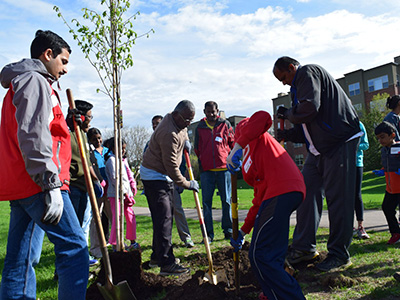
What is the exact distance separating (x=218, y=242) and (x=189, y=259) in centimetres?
111

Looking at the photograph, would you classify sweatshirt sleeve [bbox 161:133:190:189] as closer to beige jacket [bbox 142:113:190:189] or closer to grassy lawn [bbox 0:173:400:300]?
beige jacket [bbox 142:113:190:189]

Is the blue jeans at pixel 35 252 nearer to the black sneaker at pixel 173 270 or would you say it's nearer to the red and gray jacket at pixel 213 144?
the black sneaker at pixel 173 270

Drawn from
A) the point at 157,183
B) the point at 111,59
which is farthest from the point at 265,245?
the point at 111,59

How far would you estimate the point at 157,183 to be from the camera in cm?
433

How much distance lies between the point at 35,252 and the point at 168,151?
1965 millimetres

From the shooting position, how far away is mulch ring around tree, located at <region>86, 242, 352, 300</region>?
303 centimetres

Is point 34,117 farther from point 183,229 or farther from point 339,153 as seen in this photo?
point 183,229

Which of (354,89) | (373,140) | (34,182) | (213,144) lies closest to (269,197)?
(34,182)

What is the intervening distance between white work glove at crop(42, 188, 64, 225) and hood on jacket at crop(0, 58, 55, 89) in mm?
869

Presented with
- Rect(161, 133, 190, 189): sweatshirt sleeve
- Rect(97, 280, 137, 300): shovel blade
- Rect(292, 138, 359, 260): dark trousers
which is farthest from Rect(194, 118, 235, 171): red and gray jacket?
Rect(97, 280, 137, 300): shovel blade

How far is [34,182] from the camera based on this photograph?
2.27 meters

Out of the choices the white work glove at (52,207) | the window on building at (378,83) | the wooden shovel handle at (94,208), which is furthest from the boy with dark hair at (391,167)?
the window on building at (378,83)

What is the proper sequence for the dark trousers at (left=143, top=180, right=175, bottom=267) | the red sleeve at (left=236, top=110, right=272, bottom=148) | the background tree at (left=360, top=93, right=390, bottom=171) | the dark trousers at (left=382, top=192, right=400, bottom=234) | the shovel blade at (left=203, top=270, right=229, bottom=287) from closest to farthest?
the red sleeve at (left=236, top=110, right=272, bottom=148) < the shovel blade at (left=203, top=270, right=229, bottom=287) < the dark trousers at (left=143, top=180, right=175, bottom=267) < the dark trousers at (left=382, top=192, right=400, bottom=234) < the background tree at (left=360, top=93, right=390, bottom=171)

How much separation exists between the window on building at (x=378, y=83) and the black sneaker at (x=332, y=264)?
142 ft
